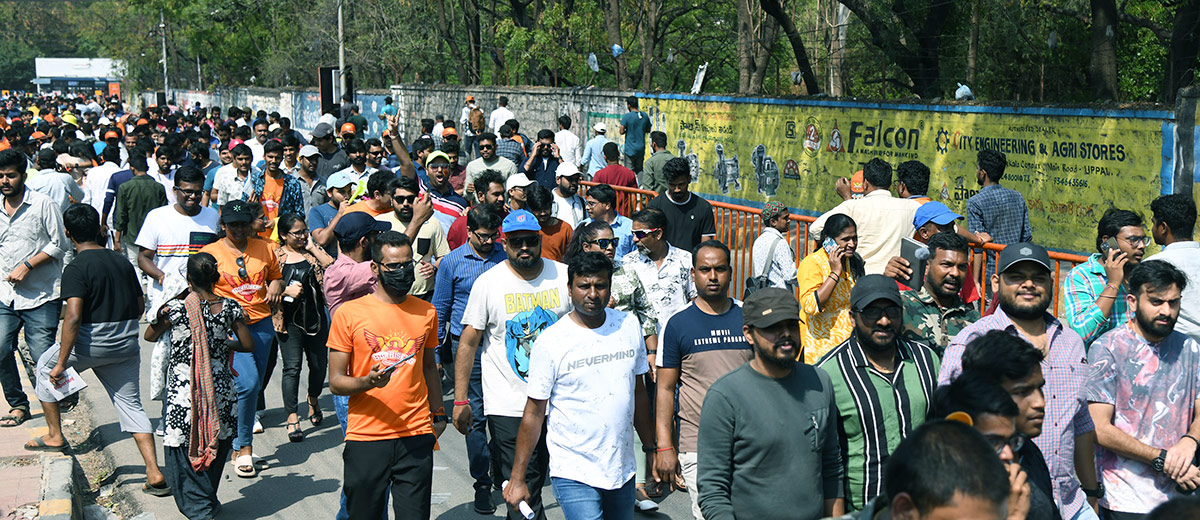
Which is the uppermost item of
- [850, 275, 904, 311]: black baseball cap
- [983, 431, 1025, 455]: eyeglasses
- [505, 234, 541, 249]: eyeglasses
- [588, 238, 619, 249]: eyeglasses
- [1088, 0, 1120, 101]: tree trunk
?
[1088, 0, 1120, 101]: tree trunk

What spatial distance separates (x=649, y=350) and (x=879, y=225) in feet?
6.35

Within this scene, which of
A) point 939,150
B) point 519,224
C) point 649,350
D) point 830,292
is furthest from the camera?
point 939,150

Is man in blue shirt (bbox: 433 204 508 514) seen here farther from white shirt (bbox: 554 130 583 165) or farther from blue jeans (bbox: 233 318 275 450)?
white shirt (bbox: 554 130 583 165)

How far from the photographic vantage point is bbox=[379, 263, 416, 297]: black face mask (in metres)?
5.34

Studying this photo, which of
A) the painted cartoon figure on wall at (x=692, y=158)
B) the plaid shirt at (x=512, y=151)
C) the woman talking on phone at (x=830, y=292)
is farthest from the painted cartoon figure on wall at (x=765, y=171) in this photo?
the woman talking on phone at (x=830, y=292)

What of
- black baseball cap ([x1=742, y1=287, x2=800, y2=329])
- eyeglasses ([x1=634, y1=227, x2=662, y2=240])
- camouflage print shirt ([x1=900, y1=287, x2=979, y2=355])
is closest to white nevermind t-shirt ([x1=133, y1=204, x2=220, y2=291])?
eyeglasses ([x1=634, y1=227, x2=662, y2=240])

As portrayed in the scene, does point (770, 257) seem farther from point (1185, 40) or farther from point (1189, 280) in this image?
point (1185, 40)

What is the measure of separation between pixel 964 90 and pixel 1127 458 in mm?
9898

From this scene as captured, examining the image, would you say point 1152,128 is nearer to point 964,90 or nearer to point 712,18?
point 964,90

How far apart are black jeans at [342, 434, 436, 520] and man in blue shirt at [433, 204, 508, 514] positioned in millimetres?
1175

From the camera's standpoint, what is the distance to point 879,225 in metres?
7.50

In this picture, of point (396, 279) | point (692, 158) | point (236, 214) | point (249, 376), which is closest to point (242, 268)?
point (236, 214)

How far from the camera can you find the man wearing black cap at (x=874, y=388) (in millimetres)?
4168

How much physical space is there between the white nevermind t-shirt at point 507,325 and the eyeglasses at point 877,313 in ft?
7.17
